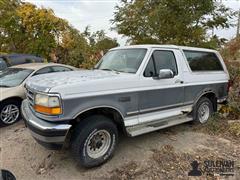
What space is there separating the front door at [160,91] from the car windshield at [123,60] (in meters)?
0.22

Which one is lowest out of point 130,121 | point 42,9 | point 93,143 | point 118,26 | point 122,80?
point 93,143

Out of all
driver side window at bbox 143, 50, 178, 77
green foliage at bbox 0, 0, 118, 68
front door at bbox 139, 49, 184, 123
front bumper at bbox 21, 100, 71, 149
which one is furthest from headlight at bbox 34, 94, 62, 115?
green foliage at bbox 0, 0, 118, 68

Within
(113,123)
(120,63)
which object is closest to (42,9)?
(120,63)

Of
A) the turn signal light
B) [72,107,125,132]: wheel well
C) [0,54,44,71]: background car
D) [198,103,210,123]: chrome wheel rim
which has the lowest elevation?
[198,103,210,123]: chrome wheel rim

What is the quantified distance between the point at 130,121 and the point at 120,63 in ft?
4.21

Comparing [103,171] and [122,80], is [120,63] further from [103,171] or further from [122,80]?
[103,171]

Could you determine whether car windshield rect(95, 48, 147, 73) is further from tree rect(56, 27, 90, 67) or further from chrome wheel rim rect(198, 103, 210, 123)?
tree rect(56, 27, 90, 67)

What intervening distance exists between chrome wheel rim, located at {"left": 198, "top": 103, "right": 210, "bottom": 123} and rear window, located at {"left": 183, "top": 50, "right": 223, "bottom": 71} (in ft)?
3.09

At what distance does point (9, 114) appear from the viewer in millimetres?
5266

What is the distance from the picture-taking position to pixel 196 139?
4.76 m

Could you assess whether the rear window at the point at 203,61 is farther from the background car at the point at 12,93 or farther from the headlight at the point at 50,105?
the background car at the point at 12,93

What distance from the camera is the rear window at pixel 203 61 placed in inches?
201

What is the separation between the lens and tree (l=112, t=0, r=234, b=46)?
28.0 ft

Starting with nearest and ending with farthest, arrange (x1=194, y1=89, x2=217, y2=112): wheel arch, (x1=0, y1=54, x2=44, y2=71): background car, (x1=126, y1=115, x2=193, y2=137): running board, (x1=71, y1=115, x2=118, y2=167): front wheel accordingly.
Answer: (x1=71, y1=115, x2=118, y2=167): front wheel < (x1=126, y1=115, x2=193, y2=137): running board < (x1=194, y1=89, x2=217, y2=112): wheel arch < (x1=0, y1=54, x2=44, y2=71): background car
